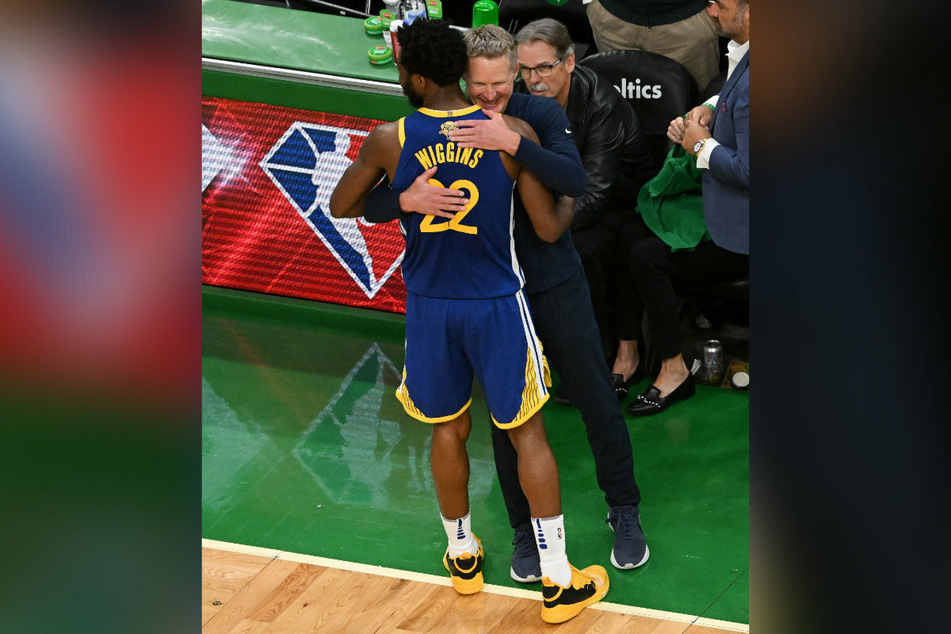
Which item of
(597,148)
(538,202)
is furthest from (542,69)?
(538,202)

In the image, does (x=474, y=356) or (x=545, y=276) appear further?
(x=545, y=276)

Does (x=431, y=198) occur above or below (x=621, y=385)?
above

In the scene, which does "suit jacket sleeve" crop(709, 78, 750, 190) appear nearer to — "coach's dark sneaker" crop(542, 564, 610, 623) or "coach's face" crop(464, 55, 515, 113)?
"coach's face" crop(464, 55, 515, 113)

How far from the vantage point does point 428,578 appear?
3633mm

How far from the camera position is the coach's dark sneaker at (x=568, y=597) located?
3387mm

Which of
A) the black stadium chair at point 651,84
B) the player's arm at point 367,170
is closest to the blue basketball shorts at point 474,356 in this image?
the player's arm at point 367,170

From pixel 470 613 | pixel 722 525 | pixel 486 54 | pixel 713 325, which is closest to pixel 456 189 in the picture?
pixel 486 54

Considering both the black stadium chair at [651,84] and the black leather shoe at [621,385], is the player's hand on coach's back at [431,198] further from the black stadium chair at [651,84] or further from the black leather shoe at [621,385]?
the black stadium chair at [651,84]

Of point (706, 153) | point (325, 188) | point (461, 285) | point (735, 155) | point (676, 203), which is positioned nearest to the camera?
point (461, 285)

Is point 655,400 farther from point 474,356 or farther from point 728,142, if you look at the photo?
point 474,356

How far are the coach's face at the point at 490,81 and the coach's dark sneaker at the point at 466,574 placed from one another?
134cm

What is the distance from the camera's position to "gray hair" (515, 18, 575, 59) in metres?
3.93

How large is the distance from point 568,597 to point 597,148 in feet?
5.61
